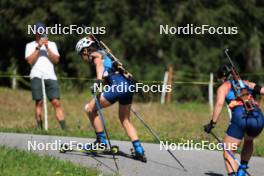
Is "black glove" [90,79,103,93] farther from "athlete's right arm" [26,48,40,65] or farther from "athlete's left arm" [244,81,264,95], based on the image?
"athlete's right arm" [26,48,40,65]

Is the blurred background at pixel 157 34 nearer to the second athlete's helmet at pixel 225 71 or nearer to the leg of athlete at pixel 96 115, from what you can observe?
the leg of athlete at pixel 96 115

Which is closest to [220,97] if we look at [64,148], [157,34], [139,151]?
[139,151]

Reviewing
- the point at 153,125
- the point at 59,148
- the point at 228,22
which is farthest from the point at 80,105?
the point at 59,148

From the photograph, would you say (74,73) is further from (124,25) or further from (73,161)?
(73,161)

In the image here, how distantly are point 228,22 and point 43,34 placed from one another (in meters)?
18.7

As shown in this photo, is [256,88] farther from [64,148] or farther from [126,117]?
[64,148]

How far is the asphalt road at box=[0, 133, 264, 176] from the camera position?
11.2 m

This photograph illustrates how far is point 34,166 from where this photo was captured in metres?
10.2

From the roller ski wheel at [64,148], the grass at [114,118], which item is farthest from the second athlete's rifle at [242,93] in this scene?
the grass at [114,118]

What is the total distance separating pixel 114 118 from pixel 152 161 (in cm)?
912

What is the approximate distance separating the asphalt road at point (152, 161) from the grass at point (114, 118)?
4.03ft

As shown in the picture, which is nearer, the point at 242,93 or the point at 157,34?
the point at 242,93

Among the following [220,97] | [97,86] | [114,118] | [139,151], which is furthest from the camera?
[114,118]

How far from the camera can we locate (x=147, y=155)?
12.6 meters
